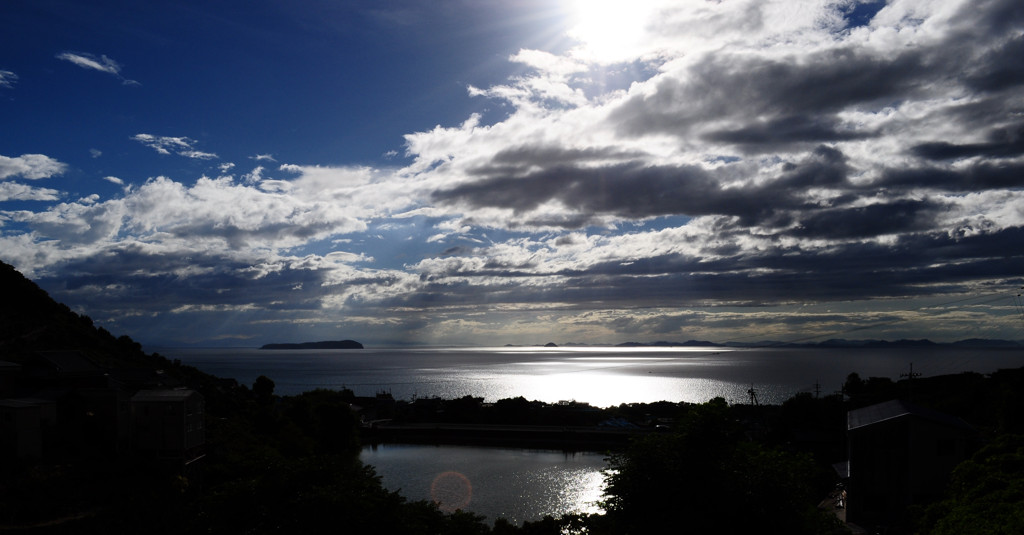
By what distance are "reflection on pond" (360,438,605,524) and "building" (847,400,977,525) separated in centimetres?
1117

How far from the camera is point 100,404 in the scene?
110 ft

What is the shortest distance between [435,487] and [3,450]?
22742 millimetres

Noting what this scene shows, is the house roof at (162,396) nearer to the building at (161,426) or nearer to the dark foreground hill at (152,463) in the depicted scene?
the building at (161,426)

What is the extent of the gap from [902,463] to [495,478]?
27997 mm

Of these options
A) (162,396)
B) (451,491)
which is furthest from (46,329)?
(451,491)

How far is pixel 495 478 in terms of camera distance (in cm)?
4431

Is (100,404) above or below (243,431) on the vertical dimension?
above

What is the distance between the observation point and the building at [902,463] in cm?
2245

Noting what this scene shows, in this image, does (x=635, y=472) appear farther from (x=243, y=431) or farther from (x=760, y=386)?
(x=760, y=386)

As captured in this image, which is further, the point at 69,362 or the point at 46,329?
the point at 46,329

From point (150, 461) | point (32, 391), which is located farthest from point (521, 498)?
point (32, 391)

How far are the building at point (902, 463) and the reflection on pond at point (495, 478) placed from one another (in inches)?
440

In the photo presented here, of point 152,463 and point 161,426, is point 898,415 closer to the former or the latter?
point 152,463

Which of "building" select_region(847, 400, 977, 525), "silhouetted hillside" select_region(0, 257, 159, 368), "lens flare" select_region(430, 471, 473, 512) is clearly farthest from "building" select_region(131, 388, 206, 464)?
"building" select_region(847, 400, 977, 525)
